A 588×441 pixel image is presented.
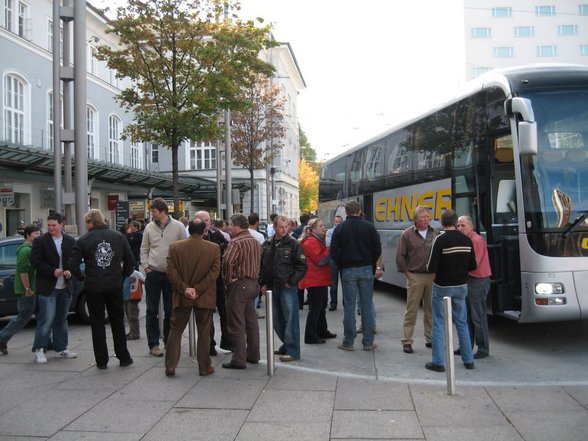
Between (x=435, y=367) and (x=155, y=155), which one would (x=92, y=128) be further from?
(x=435, y=367)

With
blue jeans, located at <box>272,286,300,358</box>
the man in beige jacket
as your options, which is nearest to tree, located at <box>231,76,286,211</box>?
blue jeans, located at <box>272,286,300,358</box>

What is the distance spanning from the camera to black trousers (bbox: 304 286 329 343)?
8.18 metres

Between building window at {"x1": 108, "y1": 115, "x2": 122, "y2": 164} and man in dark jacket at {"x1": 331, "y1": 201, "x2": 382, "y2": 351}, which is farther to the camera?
building window at {"x1": 108, "y1": 115, "x2": 122, "y2": 164}

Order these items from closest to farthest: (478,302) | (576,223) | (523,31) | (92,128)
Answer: (478,302)
(576,223)
(92,128)
(523,31)

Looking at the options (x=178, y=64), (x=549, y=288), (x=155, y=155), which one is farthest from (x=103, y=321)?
(x=155, y=155)

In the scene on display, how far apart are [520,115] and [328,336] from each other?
4.15 m

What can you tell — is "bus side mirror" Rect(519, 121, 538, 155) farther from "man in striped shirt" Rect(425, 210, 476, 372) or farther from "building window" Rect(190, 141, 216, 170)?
"building window" Rect(190, 141, 216, 170)

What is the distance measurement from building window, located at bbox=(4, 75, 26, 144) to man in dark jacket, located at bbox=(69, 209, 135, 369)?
23998mm

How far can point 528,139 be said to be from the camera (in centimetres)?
715

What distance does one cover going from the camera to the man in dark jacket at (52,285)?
7215mm

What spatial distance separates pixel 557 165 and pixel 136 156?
4263 cm

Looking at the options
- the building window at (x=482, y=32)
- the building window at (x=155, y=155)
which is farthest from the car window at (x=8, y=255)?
the building window at (x=482, y=32)

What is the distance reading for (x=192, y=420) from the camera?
16.9 feet

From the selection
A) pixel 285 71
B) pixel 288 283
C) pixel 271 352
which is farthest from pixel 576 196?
pixel 285 71
